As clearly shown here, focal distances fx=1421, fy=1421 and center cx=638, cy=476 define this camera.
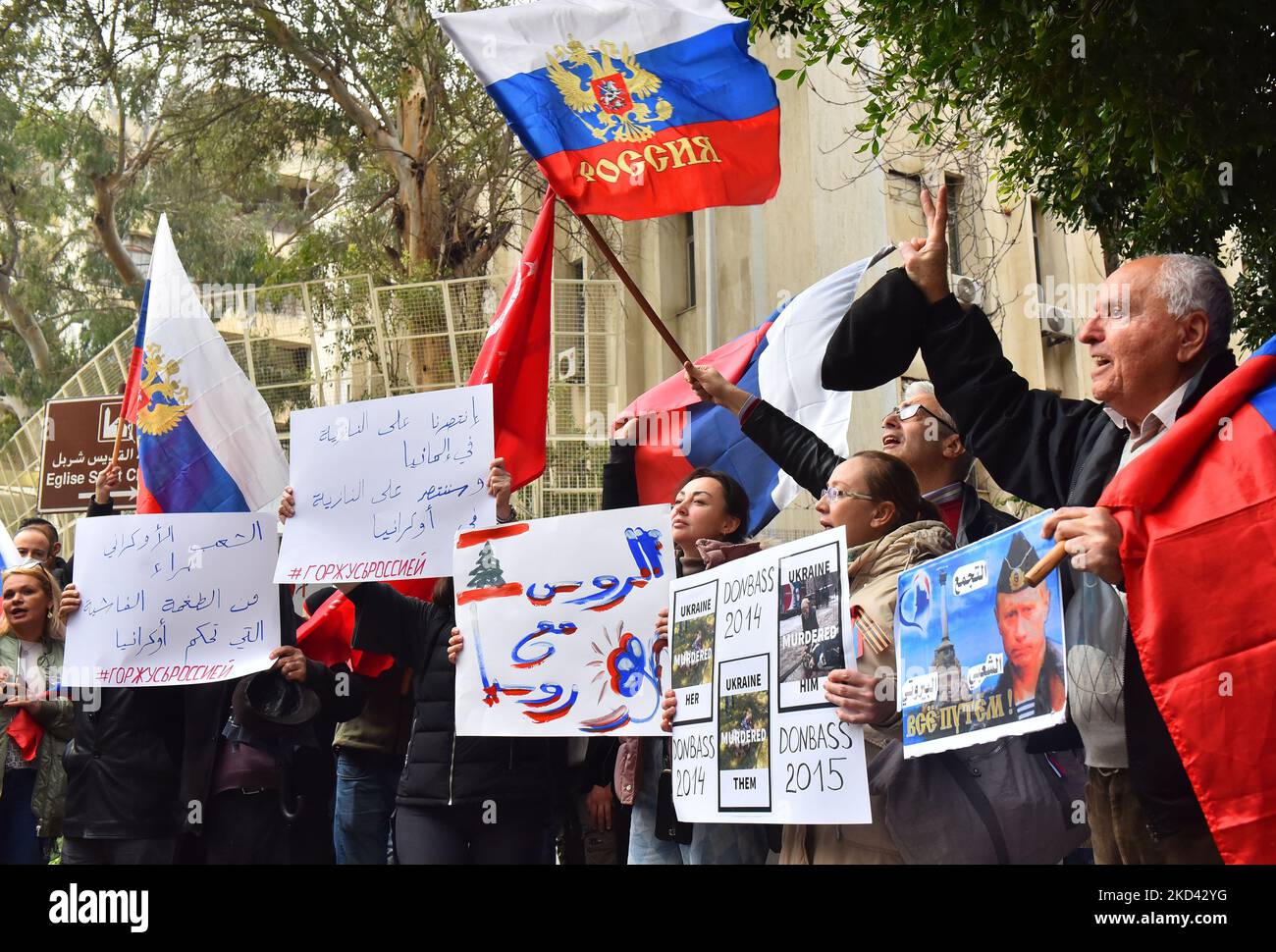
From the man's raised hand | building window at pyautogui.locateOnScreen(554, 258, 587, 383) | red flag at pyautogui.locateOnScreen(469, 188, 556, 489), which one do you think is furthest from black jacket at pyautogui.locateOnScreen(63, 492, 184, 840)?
building window at pyautogui.locateOnScreen(554, 258, 587, 383)

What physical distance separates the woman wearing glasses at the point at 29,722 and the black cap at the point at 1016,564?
13.2 feet

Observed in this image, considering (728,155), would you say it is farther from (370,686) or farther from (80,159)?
(80,159)

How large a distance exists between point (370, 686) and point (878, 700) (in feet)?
9.60

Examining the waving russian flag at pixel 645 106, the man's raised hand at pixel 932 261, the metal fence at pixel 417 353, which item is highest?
the metal fence at pixel 417 353

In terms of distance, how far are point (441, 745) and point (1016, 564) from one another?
245 cm

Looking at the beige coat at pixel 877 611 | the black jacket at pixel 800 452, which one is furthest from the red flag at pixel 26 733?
the beige coat at pixel 877 611

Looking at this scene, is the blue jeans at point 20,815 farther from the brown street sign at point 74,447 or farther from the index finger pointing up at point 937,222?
the brown street sign at point 74,447

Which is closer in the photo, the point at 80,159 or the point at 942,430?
the point at 942,430

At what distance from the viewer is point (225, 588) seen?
18.0 ft

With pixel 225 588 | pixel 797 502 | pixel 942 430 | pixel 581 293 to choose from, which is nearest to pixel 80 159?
pixel 581 293

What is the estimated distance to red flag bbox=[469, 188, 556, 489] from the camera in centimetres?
583

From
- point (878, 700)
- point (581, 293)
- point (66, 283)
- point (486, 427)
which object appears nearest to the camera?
point (878, 700)

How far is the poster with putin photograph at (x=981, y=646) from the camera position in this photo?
2.98m

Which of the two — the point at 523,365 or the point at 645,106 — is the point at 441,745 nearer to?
the point at 523,365
